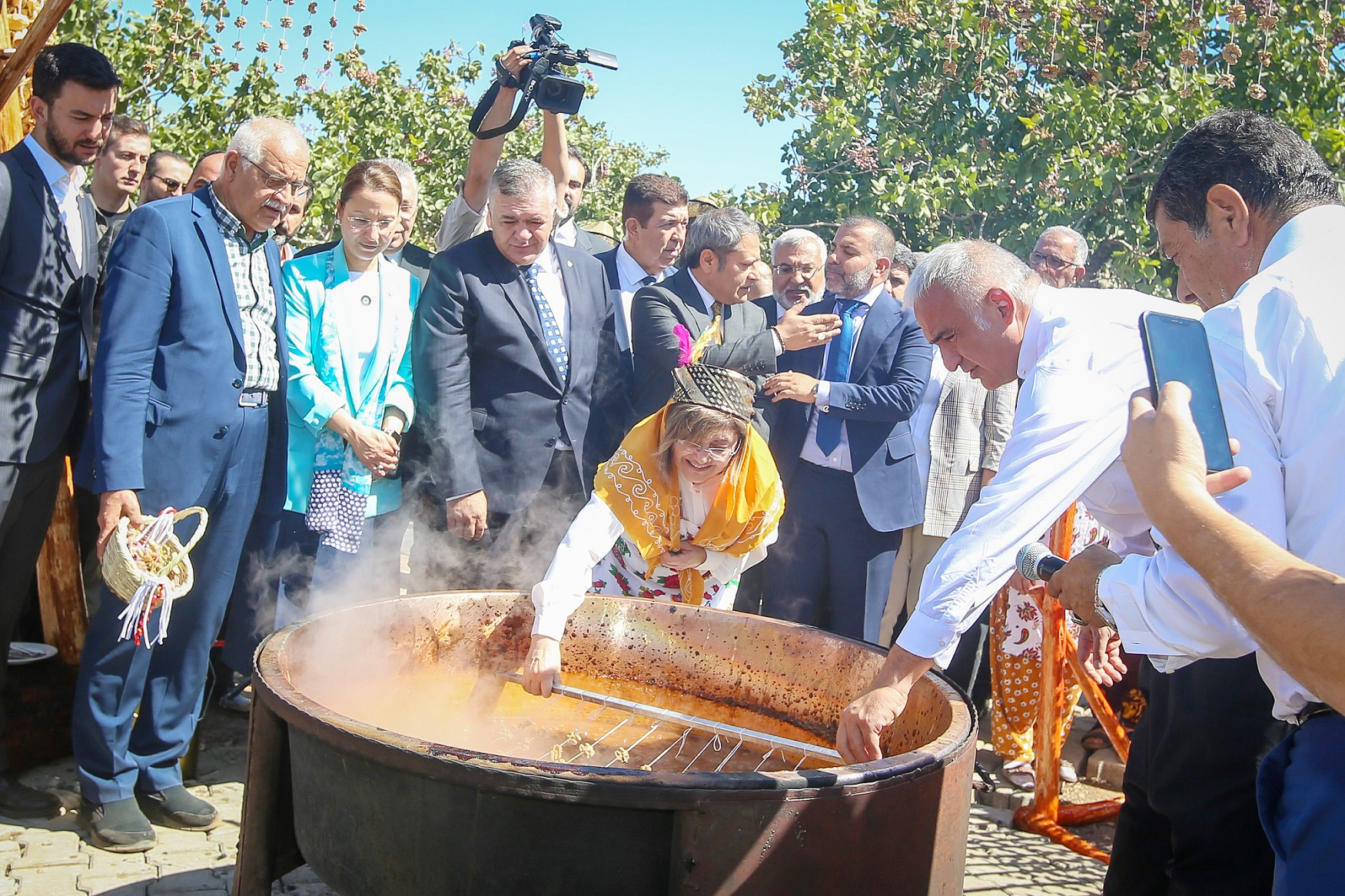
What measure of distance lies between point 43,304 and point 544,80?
2.03 metres

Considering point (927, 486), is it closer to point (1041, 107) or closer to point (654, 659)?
point (654, 659)

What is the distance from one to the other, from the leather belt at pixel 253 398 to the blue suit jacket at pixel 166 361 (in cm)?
2

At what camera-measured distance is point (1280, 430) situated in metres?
1.69

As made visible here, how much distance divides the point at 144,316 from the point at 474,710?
5.24ft

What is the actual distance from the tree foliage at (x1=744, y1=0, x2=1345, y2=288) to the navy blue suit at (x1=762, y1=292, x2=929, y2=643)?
498 cm

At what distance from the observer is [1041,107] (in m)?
9.26

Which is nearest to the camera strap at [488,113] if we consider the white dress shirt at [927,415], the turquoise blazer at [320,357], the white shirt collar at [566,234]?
the white shirt collar at [566,234]

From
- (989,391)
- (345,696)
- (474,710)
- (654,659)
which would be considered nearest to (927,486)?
(989,391)

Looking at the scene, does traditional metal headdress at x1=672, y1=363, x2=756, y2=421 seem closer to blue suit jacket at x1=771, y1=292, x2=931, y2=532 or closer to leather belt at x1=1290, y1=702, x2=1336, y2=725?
blue suit jacket at x1=771, y1=292, x2=931, y2=532

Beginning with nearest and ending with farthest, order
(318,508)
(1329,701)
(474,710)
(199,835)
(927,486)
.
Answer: (1329,701) → (474,710) → (199,835) → (318,508) → (927,486)

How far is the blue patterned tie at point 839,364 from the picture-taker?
4.54 m

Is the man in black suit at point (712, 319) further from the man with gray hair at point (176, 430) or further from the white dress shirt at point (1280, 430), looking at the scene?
the white dress shirt at point (1280, 430)

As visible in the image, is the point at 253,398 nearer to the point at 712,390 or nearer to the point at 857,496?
the point at 712,390

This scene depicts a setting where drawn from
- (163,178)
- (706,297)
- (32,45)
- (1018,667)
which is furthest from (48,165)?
(1018,667)
